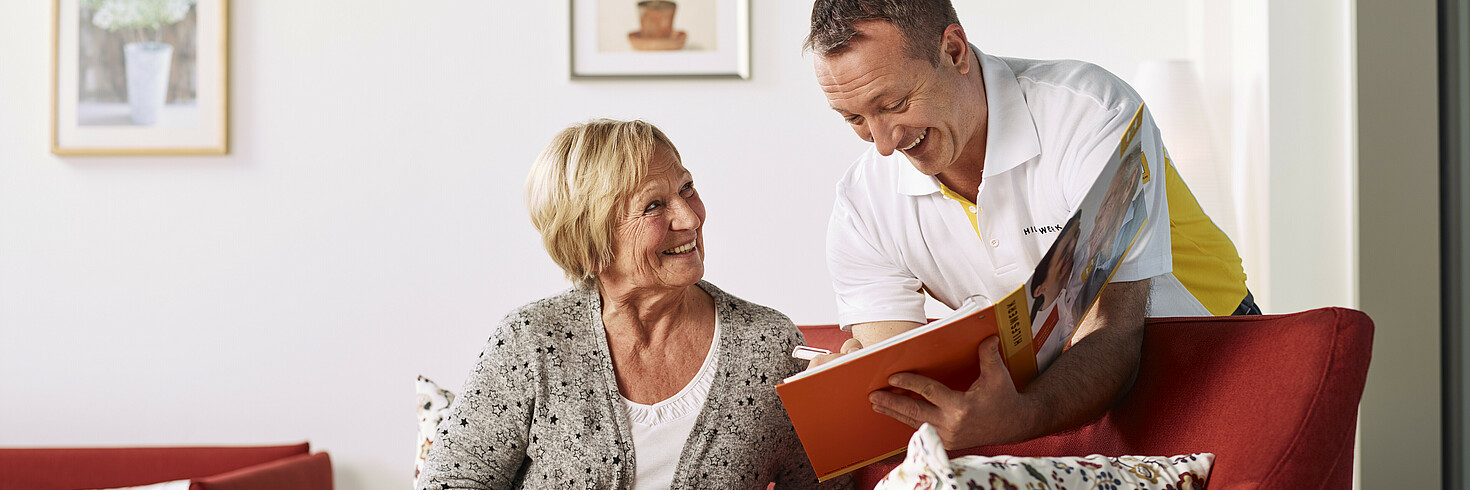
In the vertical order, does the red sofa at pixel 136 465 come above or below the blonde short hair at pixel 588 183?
below

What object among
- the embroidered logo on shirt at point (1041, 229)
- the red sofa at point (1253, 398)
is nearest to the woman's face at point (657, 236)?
the embroidered logo on shirt at point (1041, 229)

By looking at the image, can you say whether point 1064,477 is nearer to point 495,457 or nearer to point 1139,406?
point 1139,406

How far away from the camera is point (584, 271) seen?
4.93 ft

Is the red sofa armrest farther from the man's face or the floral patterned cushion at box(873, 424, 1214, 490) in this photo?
the floral patterned cushion at box(873, 424, 1214, 490)

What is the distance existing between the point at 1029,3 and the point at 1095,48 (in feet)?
0.68

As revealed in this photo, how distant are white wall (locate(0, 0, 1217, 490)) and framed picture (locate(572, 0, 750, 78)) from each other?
0.04m

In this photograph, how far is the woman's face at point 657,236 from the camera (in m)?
1.45

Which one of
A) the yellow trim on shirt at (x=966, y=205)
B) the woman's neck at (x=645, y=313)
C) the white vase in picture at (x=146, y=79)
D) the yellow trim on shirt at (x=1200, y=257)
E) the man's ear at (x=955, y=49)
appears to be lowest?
the woman's neck at (x=645, y=313)

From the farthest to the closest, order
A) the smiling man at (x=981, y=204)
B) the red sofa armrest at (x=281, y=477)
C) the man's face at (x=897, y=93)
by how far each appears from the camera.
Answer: the red sofa armrest at (x=281, y=477)
the man's face at (x=897, y=93)
the smiling man at (x=981, y=204)

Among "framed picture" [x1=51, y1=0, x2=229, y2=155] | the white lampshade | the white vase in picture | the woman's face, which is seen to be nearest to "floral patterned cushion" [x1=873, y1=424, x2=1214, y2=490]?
the woman's face

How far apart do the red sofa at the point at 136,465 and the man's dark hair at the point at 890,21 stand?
5.92 ft

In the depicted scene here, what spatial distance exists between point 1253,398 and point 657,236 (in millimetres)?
803

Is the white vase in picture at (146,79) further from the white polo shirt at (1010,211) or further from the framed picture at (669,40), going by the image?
the white polo shirt at (1010,211)

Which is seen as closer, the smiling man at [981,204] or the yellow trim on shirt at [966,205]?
the smiling man at [981,204]
